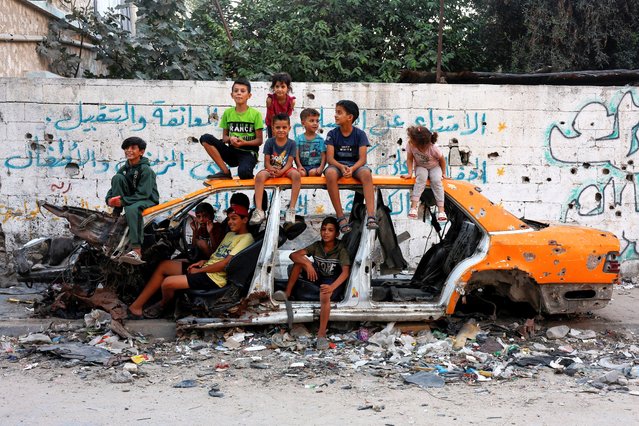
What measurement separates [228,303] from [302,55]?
26.1ft

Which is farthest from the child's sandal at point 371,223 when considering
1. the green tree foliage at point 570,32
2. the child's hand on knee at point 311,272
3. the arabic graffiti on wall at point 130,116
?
the green tree foliage at point 570,32

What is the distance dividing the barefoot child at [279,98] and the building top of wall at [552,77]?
9.81ft

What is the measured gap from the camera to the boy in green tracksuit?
5945 millimetres

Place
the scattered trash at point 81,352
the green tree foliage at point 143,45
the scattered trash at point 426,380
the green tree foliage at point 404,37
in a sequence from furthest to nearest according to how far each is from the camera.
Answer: the green tree foliage at point 404,37 < the green tree foliage at point 143,45 < the scattered trash at point 81,352 < the scattered trash at point 426,380

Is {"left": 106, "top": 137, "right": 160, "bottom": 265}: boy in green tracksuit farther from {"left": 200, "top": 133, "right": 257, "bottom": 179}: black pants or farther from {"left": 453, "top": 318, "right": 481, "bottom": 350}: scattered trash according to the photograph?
{"left": 453, "top": 318, "right": 481, "bottom": 350}: scattered trash

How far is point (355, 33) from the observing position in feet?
44.0

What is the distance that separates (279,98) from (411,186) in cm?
183

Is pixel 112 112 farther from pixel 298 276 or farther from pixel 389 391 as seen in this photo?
pixel 389 391

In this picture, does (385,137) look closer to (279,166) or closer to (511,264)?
(279,166)

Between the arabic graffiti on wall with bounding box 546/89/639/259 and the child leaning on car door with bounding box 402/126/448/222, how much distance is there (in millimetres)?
3457

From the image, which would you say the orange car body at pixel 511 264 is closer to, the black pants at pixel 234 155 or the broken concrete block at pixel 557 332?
the broken concrete block at pixel 557 332

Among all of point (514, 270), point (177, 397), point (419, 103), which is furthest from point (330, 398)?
point (419, 103)

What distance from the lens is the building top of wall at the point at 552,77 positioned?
9.24 meters

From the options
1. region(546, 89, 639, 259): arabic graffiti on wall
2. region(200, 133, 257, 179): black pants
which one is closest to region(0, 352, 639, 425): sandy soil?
region(200, 133, 257, 179): black pants
